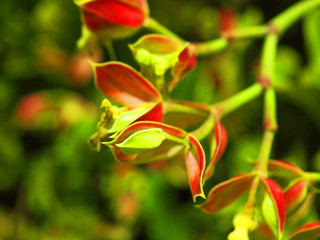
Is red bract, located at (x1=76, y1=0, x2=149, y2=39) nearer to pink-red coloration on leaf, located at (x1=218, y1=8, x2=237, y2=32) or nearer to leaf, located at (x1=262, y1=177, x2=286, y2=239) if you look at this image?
leaf, located at (x1=262, y1=177, x2=286, y2=239)

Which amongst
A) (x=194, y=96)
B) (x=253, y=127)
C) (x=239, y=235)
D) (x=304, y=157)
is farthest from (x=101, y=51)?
(x=239, y=235)

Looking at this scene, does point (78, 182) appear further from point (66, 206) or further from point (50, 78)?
point (50, 78)

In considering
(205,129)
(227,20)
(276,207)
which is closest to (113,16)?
(205,129)

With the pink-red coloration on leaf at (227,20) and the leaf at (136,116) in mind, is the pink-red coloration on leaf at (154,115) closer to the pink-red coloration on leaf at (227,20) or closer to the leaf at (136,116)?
the leaf at (136,116)

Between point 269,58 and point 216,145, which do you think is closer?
point 216,145

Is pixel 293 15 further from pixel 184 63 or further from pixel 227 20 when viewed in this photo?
pixel 227 20

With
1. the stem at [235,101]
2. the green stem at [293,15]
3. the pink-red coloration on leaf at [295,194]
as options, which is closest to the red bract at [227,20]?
the green stem at [293,15]
